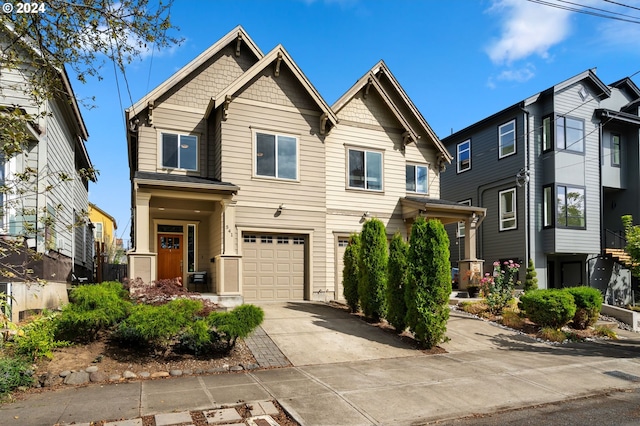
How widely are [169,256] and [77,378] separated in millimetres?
8393

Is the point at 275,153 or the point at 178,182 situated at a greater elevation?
the point at 275,153

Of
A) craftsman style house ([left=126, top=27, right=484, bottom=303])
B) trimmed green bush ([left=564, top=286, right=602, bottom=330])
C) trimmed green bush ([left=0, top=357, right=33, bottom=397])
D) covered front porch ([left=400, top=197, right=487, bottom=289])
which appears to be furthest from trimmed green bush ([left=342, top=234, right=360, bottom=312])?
trimmed green bush ([left=0, top=357, right=33, bottom=397])

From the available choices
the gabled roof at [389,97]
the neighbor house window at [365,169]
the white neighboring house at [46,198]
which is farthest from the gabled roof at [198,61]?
the neighbor house window at [365,169]

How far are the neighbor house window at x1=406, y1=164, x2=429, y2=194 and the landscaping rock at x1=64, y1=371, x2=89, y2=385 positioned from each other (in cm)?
1357

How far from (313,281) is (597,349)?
8.18m

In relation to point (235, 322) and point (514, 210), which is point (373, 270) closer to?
point (235, 322)

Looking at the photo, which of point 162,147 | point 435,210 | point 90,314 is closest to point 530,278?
point 435,210

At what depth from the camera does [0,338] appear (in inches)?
282

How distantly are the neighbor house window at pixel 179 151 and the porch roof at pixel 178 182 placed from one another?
734mm

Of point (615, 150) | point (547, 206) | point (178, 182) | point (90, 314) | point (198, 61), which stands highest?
point (198, 61)

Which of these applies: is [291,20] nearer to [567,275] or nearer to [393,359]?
[393,359]

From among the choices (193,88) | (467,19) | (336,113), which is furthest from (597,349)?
(193,88)

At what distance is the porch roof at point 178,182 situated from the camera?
12001 millimetres

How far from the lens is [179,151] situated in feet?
46.9
